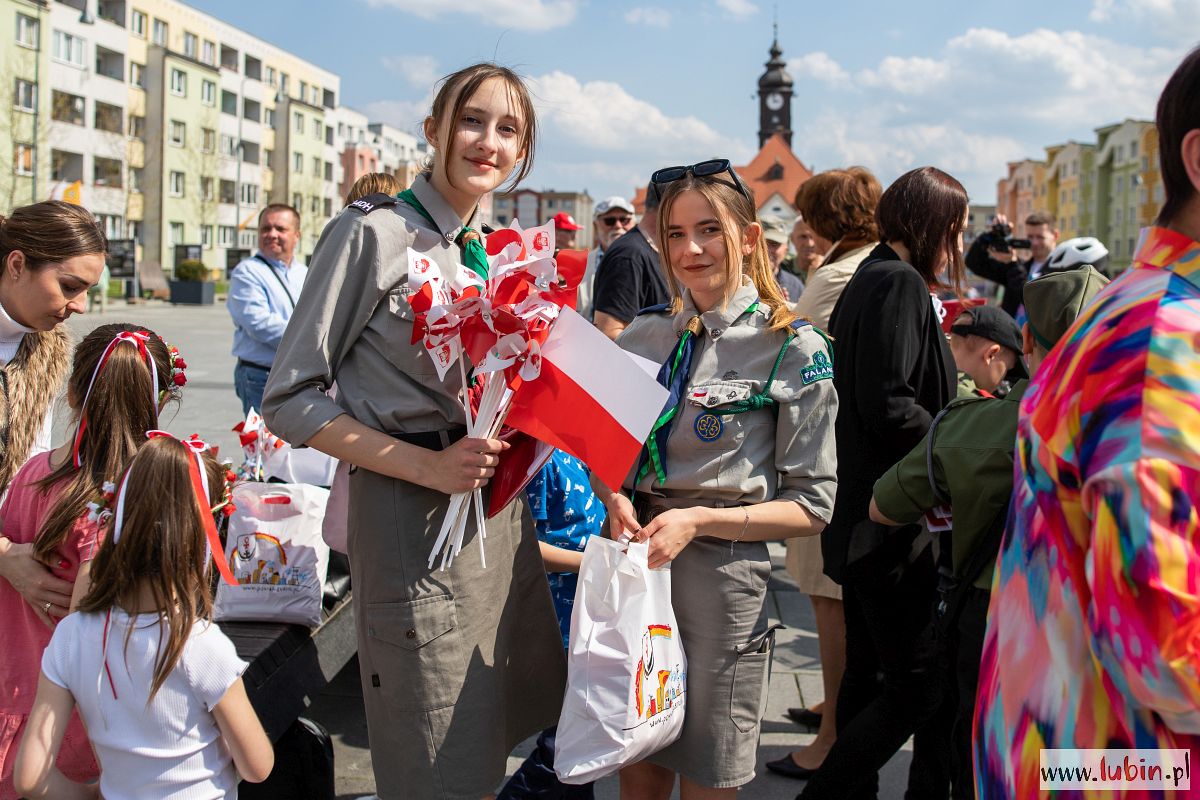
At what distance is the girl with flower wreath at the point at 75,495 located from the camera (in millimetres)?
2520

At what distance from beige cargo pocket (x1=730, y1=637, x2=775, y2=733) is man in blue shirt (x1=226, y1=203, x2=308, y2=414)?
4504mm

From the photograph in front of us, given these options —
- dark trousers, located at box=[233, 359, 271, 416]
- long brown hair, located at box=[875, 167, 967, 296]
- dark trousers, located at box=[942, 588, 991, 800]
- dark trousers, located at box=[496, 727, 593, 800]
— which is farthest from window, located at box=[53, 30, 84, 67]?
dark trousers, located at box=[942, 588, 991, 800]

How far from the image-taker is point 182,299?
123 ft

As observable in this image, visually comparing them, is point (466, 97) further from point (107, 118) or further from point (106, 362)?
point (107, 118)

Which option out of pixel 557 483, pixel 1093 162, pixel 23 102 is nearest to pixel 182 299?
pixel 23 102

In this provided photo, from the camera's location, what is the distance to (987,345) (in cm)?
364

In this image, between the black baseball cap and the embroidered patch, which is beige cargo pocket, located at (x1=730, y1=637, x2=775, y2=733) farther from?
the black baseball cap

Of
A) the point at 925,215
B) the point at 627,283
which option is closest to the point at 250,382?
the point at 627,283

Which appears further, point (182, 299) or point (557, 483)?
point (182, 299)

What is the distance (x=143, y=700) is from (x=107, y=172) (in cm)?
5752

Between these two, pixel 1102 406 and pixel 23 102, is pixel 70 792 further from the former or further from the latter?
pixel 23 102

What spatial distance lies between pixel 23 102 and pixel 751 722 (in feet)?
171

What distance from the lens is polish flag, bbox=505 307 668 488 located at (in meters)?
2.19

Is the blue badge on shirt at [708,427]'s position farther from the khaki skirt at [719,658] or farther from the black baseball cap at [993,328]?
the black baseball cap at [993,328]
